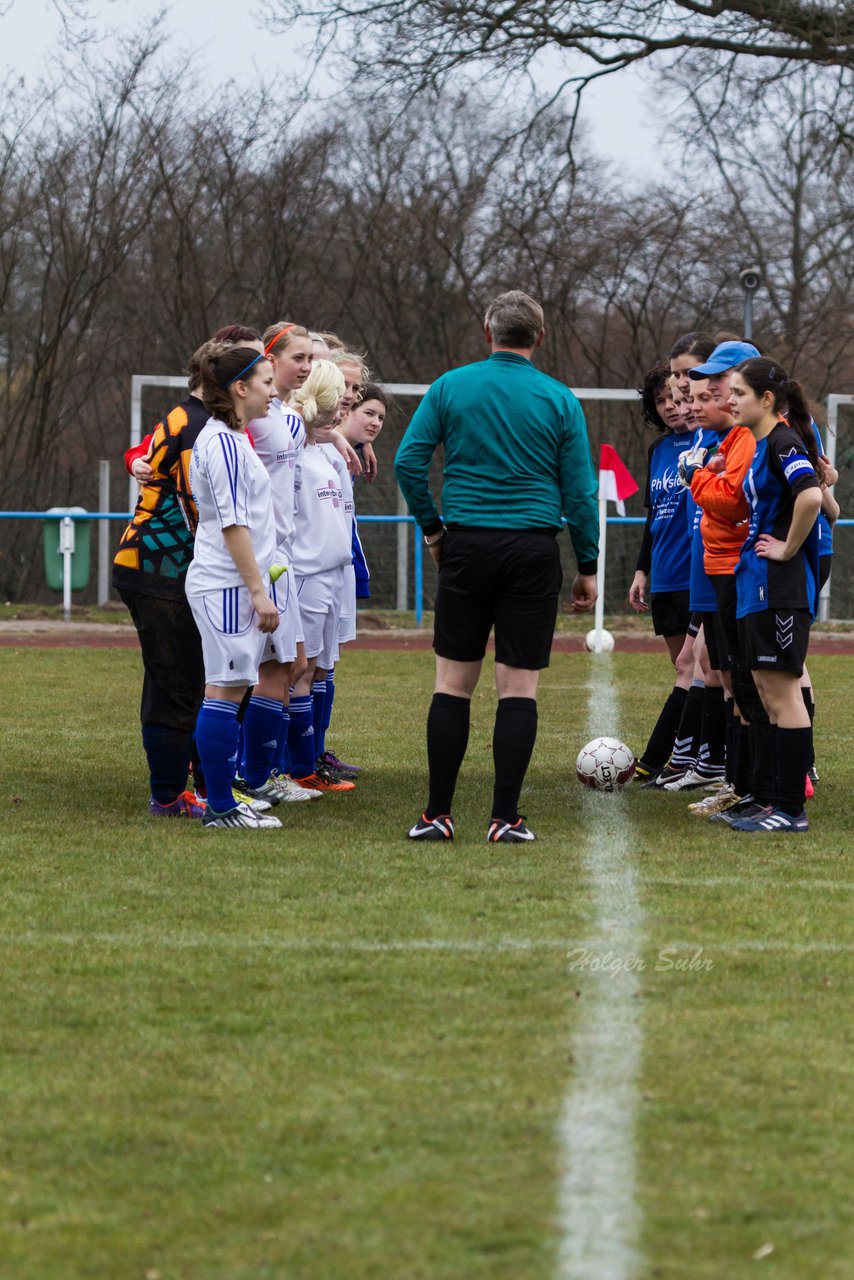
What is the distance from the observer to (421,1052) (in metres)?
3.37

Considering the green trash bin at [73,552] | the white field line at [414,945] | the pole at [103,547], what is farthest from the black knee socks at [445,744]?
the pole at [103,547]

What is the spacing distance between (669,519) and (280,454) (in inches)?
78.5

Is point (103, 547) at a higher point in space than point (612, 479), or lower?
lower

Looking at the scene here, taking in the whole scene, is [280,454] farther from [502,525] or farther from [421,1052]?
[421,1052]

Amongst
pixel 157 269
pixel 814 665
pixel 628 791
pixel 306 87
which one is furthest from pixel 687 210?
pixel 628 791

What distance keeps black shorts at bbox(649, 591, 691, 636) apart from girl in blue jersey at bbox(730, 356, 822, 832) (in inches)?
61.1

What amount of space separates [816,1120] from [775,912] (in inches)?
67.2

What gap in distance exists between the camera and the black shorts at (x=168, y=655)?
6.21m

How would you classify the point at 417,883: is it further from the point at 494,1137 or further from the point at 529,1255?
the point at 529,1255

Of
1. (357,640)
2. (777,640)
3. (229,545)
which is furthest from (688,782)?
(357,640)

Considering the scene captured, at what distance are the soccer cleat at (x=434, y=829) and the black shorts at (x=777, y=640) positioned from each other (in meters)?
1.23

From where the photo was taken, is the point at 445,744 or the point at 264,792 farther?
the point at 264,792

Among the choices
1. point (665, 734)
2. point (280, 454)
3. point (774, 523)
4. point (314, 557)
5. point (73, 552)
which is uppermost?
point (280, 454)

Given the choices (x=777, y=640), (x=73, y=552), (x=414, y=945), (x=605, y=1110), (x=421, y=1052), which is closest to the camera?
(x=605, y=1110)
